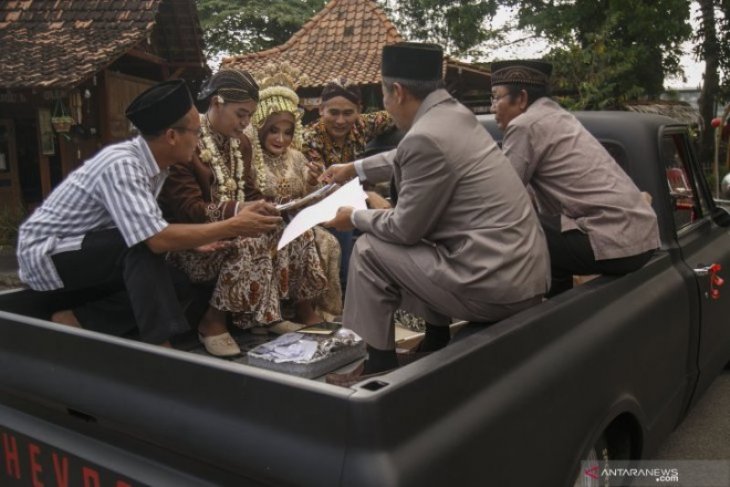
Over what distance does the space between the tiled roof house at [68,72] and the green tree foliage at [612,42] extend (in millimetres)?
7806

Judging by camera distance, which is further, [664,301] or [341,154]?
[341,154]

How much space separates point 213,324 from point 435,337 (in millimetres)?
1001

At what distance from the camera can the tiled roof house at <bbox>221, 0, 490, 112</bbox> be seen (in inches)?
518

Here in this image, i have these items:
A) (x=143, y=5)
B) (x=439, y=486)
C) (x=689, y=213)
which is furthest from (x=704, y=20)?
(x=439, y=486)

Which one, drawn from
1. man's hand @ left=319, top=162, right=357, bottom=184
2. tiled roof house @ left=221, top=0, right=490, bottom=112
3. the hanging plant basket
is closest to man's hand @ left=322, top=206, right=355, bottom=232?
man's hand @ left=319, top=162, right=357, bottom=184

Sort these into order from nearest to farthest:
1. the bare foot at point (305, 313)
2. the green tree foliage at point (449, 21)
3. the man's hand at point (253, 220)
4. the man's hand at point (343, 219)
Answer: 1. the man's hand at point (343, 219)
2. the man's hand at point (253, 220)
3. the bare foot at point (305, 313)
4. the green tree foliage at point (449, 21)

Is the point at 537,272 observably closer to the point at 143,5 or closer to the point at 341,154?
the point at 341,154

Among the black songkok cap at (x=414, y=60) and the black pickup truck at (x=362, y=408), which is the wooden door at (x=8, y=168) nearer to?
the black pickup truck at (x=362, y=408)

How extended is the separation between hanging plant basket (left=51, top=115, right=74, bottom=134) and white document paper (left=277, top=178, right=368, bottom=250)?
28.6ft

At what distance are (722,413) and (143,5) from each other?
35.1ft

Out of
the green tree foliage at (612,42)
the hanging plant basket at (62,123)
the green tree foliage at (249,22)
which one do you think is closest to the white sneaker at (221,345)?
the hanging plant basket at (62,123)

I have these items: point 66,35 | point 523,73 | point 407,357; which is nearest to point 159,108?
point 407,357

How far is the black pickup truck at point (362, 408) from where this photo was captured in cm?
136

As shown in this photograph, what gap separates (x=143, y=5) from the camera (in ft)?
37.2
